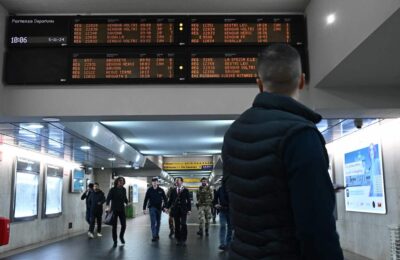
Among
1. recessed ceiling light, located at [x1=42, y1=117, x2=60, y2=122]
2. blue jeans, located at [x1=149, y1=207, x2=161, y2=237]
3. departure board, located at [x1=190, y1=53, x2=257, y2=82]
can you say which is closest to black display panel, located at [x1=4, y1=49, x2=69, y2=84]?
recessed ceiling light, located at [x1=42, y1=117, x2=60, y2=122]

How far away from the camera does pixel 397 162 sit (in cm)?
784

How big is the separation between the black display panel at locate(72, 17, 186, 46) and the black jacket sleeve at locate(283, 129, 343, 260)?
14.3 ft

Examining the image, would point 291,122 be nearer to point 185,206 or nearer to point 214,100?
point 214,100

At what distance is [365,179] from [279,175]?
8.54 metres

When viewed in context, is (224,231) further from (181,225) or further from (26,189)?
(26,189)

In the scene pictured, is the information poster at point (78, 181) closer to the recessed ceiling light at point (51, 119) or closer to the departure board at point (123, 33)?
the recessed ceiling light at point (51, 119)

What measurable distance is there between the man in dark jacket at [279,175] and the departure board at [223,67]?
3.88 metres

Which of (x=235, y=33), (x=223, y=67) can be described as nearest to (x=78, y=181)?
(x=223, y=67)

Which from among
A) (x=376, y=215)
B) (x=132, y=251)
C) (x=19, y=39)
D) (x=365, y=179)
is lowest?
(x=132, y=251)

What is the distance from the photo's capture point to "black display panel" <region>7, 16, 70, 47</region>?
548cm

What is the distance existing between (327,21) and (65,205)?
43.4ft

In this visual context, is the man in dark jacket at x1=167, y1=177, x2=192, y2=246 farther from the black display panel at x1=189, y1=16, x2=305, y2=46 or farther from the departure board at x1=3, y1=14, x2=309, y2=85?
the black display panel at x1=189, y1=16, x2=305, y2=46

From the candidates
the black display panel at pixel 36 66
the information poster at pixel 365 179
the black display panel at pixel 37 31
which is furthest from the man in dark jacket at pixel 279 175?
the information poster at pixel 365 179

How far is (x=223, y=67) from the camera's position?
5484mm
